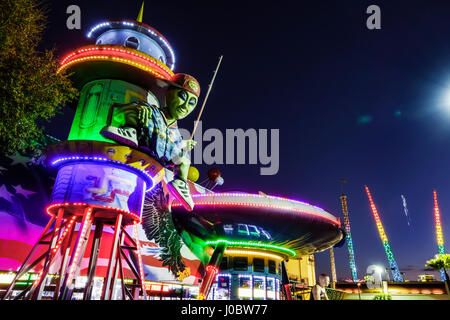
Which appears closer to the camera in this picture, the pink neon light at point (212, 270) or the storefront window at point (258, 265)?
the pink neon light at point (212, 270)

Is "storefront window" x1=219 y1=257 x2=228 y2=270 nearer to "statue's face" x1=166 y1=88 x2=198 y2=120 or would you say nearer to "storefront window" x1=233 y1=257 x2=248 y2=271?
"storefront window" x1=233 y1=257 x2=248 y2=271

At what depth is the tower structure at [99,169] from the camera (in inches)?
517

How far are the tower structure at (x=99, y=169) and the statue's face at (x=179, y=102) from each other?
73 cm

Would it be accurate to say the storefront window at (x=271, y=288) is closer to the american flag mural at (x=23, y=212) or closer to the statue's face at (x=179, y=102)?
the american flag mural at (x=23, y=212)

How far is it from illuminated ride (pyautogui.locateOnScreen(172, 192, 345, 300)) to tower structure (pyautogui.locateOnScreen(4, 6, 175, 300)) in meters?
7.41

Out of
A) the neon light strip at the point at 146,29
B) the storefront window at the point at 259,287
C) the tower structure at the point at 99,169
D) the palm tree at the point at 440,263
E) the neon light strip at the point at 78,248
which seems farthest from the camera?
the palm tree at the point at 440,263

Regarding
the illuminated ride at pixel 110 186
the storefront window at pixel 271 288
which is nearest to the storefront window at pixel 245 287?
the storefront window at pixel 271 288

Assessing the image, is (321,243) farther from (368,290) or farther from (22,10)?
(368,290)

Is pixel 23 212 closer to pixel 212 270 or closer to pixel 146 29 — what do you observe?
pixel 146 29

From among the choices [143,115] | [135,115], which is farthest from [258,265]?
[135,115]

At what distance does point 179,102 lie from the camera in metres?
17.1

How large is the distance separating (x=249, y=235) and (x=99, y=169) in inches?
533

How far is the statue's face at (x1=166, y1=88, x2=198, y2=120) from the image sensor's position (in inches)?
673
